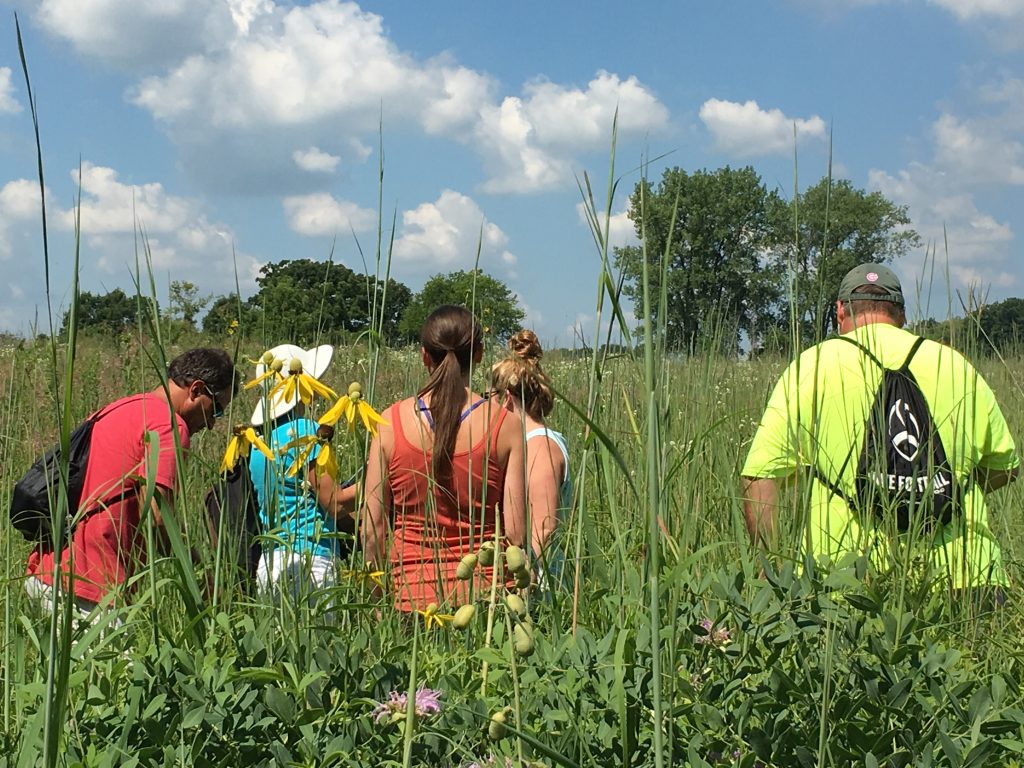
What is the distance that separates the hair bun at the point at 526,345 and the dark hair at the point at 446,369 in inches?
11.7

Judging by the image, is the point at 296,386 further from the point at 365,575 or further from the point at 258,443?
Answer: the point at 365,575

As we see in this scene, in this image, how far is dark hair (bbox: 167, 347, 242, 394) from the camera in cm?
324

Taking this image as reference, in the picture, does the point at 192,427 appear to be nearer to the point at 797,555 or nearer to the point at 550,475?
the point at 550,475

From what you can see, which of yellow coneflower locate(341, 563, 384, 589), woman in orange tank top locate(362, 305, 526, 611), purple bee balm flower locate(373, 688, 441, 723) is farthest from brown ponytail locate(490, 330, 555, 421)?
purple bee balm flower locate(373, 688, 441, 723)

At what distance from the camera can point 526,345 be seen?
3.51 meters

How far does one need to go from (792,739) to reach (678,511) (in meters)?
0.96

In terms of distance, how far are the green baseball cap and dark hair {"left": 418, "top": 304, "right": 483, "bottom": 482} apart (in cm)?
122

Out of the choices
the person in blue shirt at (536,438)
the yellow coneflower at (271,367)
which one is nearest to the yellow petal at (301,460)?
the yellow coneflower at (271,367)

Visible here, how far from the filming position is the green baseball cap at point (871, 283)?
302 centimetres

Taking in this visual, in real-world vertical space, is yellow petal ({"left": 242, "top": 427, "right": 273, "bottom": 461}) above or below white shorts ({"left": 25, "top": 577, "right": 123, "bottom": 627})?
above

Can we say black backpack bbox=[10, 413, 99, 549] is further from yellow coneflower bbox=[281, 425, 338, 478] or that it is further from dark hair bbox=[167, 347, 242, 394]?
yellow coneflower bbox=[281, 425, 338, 478]

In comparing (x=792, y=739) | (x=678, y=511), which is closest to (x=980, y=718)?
(x=792, y=739)

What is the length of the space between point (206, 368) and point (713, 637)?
2.42 m

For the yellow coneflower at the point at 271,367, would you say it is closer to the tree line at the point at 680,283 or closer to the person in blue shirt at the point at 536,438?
the tree line at the point at 680,283
